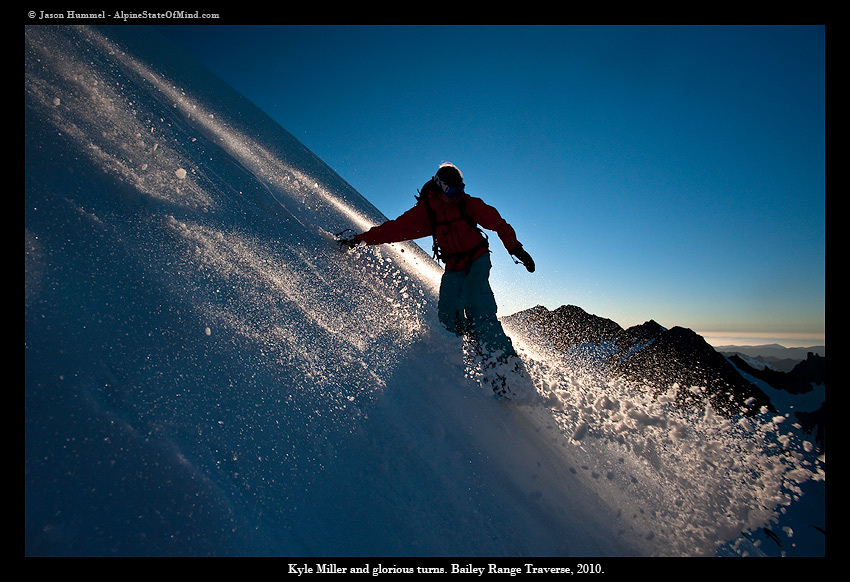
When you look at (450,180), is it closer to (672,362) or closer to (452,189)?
(452,189)

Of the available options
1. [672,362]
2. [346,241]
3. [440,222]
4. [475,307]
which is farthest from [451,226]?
[672,362]

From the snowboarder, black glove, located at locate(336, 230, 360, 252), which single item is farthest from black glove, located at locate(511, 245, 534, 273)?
black glove, located at locate(336, 230, 360, 252)

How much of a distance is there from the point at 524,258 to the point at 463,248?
2.55 ft

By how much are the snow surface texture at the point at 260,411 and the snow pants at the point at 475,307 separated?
1.07 feet

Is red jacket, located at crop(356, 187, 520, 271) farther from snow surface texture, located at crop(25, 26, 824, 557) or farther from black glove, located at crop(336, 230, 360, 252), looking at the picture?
snow surface texture, located at crop(25, 26, 824, 557)

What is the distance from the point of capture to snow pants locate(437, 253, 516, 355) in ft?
11.9

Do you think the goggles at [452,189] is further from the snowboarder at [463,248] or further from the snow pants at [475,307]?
the snow pants at [475,307]

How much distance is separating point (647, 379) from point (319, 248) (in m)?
6.37

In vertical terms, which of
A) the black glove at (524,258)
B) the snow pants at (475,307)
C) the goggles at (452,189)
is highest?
the goggles at (452,189)

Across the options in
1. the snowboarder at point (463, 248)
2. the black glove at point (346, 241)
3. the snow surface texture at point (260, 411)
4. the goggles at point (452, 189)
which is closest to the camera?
the snow surface texture at point (260, 411)

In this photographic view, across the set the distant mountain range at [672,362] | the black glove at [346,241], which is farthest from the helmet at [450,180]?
the distant mountain range at [672,362]

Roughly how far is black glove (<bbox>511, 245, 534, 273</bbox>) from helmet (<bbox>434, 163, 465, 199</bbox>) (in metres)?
1.00

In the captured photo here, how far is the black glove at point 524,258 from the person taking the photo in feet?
12.8
